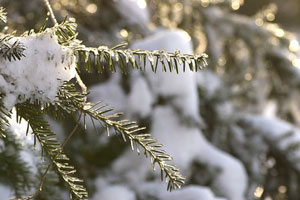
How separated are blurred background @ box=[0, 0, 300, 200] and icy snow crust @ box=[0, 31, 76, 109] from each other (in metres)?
0.40

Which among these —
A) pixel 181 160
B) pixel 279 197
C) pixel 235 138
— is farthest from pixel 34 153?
pixel 279 197

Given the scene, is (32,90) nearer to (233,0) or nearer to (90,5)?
(90,5)

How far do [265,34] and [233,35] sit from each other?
167 millimetres

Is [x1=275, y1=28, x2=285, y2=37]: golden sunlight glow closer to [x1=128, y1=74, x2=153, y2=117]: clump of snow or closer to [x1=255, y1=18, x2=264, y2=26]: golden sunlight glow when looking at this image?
[x1=255, y1=18, x2=264, y2=26]: golden sunlight glow

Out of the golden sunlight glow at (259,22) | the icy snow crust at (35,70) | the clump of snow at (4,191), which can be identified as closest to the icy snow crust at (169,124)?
the clump of snow at (4,191)

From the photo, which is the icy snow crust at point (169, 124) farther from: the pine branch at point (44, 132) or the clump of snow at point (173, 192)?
the pine branch at point (44, 132)

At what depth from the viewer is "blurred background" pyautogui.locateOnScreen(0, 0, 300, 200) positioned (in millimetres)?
1392

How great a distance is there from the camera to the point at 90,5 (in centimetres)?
183

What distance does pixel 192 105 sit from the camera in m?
1.45

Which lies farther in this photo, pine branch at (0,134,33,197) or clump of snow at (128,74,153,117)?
clump of snow at (128,74,153,117)

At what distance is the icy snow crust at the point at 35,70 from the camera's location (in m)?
0.52

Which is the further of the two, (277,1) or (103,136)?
(277,1)

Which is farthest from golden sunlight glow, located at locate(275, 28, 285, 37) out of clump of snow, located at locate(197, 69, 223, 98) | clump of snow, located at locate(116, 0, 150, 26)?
clump of snow, located at locate(116, 0, 150, 26)

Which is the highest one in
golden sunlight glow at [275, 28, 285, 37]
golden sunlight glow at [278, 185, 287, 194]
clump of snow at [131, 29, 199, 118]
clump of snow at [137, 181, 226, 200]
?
golden sunlight glow at [275, 28, 285, 37]
